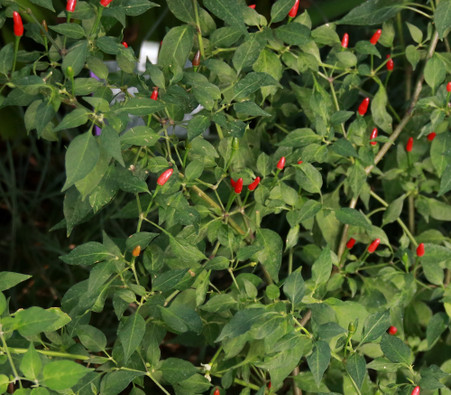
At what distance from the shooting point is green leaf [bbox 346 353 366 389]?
922 mm

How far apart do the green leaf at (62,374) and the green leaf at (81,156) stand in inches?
8.0

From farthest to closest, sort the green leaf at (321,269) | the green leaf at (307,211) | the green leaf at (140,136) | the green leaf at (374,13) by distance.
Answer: the green leaf at (374,13) → the green leaf at (307,211) → the green leaf at (321,269) → the green leaf at (140,136)

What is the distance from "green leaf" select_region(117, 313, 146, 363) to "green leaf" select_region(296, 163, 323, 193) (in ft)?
1.06

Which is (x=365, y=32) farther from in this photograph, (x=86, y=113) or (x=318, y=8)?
(x=86, y=113)

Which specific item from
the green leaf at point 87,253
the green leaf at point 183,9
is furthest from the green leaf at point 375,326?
the green leaf at point 183,9

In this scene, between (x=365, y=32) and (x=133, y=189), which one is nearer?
(x=133, y=189)

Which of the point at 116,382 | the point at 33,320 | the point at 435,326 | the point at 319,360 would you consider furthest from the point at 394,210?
the point at 33,320

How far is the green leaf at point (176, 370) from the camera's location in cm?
102

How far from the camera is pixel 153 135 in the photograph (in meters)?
0.91

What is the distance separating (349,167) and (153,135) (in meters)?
0.42

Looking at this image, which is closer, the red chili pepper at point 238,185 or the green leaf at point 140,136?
the green leaf at point 140,136

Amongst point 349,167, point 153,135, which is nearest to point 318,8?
point 349,167

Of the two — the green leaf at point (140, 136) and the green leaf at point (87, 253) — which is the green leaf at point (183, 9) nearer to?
the green leaf at point (140, 136)

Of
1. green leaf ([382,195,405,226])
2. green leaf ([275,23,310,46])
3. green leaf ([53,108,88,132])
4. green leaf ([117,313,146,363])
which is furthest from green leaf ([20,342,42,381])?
green leaf ([382,195,405,226])
